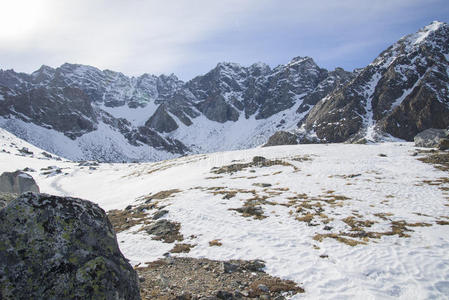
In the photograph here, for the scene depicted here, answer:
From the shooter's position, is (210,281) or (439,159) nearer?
(210,281)

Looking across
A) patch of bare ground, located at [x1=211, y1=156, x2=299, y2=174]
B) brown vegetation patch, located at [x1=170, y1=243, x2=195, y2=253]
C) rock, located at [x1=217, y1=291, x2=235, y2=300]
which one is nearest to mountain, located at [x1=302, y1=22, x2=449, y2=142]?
patch of bare ground, located at [x1=211, y1=156, x2=299, y2=174]

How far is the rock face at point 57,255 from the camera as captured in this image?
4895 millimetres

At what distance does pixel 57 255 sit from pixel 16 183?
4372 cm

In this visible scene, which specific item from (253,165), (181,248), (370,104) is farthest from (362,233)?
(370,104)

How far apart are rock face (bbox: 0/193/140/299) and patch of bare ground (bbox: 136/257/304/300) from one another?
3.10 meters

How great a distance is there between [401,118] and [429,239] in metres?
168

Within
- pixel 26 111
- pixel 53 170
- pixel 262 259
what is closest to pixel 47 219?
pixel 262 259

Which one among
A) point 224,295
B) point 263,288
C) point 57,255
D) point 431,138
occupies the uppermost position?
point 57,255

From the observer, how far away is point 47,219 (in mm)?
5684

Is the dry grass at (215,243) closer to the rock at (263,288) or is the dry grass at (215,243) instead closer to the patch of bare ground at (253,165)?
the rock at (263,288)

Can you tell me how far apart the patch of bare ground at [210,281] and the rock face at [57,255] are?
3.10m

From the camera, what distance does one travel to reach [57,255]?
17.5 ft

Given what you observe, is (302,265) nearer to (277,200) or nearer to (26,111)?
(277,200)

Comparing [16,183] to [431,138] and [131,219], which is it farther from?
[431,138]
